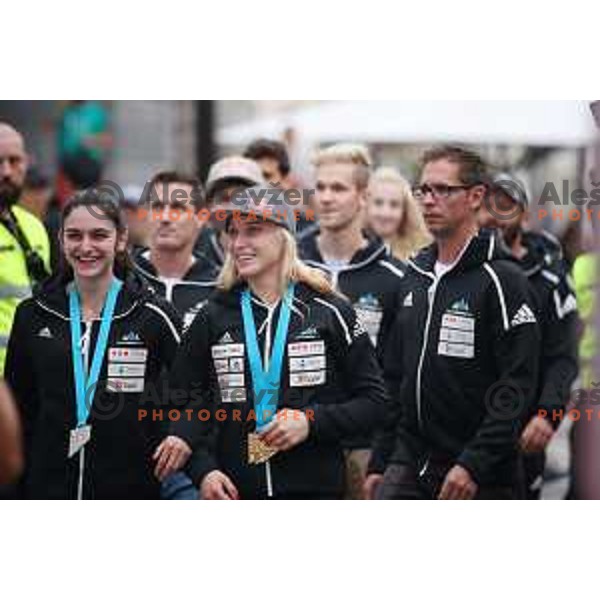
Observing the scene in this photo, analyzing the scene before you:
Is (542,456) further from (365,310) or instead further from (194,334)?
(194,334)

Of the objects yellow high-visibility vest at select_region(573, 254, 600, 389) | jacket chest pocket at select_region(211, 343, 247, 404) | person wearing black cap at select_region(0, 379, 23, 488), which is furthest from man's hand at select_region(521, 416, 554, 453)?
person wearing black cap at select_region(0, 379, 23, 488)

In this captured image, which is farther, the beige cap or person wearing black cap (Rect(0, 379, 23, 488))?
the beige cap

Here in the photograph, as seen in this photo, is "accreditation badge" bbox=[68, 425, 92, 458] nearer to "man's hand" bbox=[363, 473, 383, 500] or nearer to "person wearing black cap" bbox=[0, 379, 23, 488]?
"man's hand" bbox=[363, 473, 383, 500]

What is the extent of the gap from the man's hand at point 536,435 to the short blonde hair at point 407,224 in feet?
2.35

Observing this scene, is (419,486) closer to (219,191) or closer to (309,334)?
(309,334)

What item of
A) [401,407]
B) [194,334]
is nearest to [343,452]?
[401,407]

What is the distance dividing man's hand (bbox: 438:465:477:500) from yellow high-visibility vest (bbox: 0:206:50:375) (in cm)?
148

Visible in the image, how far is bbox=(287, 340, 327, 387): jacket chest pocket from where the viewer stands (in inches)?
204

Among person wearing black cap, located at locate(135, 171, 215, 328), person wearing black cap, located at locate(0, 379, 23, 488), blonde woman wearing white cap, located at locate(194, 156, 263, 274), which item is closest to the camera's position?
person wearing black cap, located at locate(0, 379, 23, 488)

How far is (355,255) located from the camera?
5805 mm

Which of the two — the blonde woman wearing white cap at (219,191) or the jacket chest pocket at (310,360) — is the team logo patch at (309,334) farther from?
the blonde woman wearing white cap at (219,191)

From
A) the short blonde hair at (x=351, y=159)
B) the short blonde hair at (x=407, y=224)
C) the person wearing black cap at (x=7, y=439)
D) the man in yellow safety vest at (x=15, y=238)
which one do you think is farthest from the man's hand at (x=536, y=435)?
the person wearing black cap at (x=7, y=439)

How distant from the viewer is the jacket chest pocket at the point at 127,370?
5.32 m

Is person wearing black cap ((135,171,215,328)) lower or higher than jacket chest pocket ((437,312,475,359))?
higher
